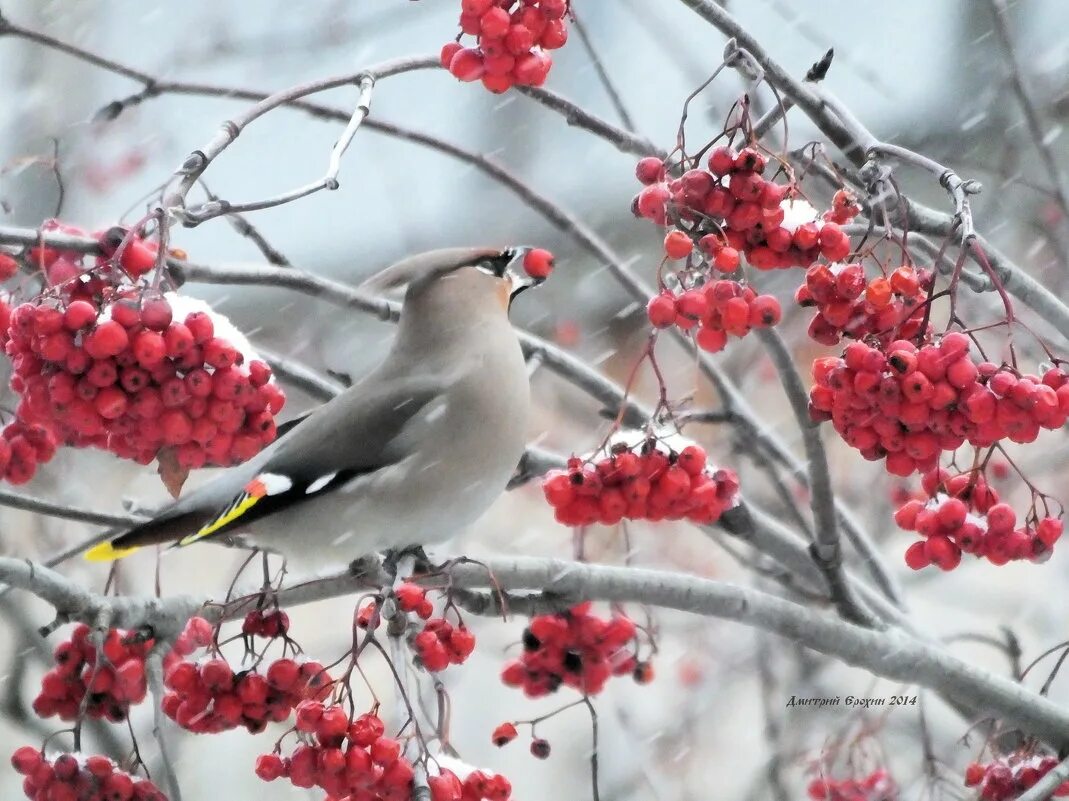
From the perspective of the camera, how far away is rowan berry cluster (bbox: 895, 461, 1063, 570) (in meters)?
1.04

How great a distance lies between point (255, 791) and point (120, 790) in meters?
1.80

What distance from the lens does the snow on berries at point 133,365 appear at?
98 cm

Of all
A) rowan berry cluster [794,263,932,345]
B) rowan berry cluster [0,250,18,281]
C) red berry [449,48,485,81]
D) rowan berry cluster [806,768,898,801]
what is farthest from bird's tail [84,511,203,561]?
rowan berry cluster [806,768,898,801]

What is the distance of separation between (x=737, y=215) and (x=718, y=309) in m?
0.08

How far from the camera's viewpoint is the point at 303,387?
1.55m

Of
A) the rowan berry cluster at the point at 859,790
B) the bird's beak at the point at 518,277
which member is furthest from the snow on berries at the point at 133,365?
the rowan berry cluster at the point at 859,790

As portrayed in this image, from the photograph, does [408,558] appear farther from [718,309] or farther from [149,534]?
[718,309]

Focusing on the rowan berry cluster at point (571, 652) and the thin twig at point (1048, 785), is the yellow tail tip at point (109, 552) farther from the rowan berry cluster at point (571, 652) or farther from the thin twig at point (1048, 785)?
the thin twig at point (1048, 785)

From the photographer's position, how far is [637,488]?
3.77ft

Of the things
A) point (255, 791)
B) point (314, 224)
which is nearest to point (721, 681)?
point (255, 791)

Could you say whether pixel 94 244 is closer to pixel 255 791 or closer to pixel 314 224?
pixel 314 224

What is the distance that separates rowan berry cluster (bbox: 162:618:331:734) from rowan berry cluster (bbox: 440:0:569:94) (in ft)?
1.71

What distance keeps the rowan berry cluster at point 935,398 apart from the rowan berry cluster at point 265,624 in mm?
540

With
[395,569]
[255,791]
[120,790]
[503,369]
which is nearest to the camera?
[120,790]
